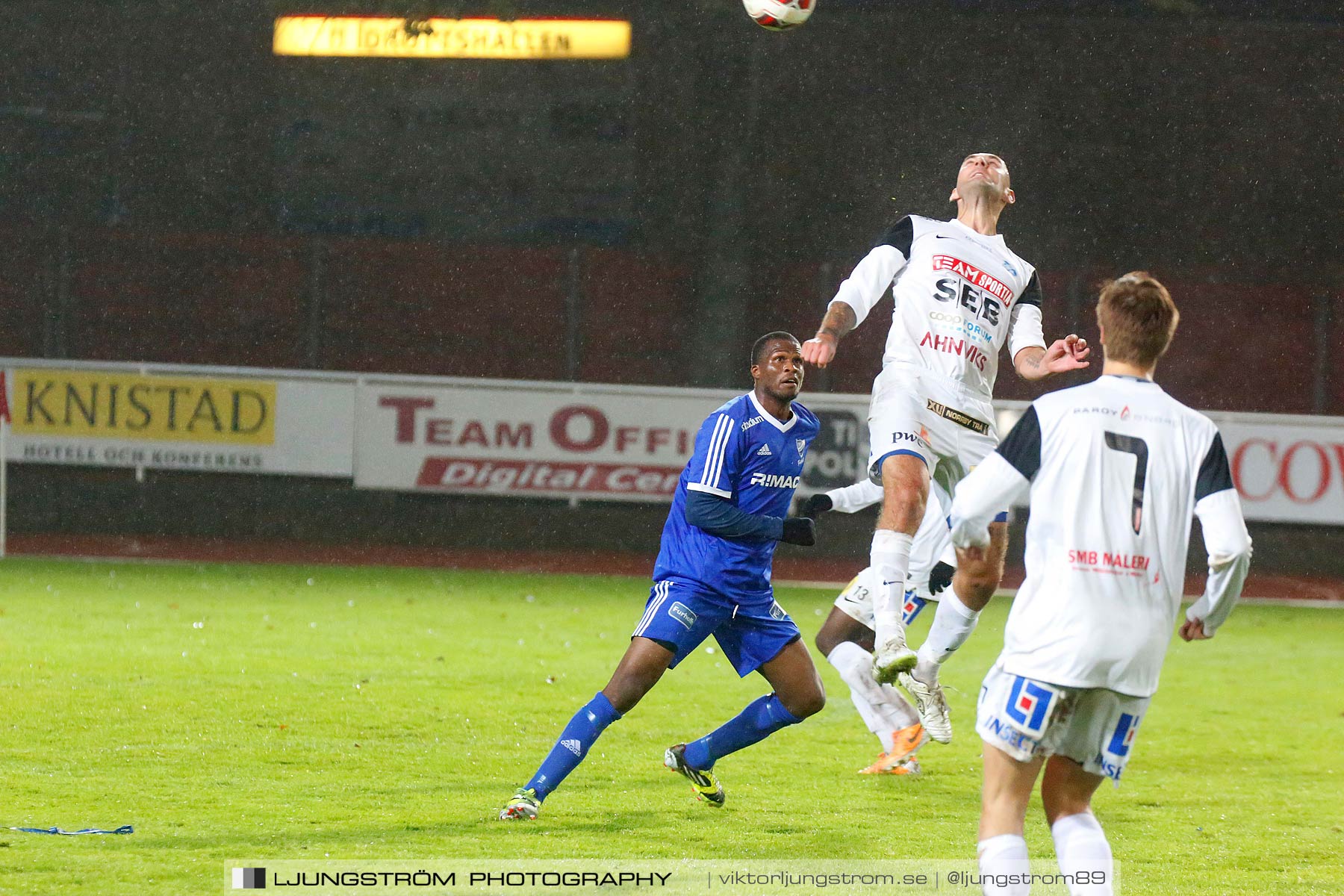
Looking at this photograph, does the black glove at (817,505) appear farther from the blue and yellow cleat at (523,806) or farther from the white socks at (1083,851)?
the white socks at (1083,851)

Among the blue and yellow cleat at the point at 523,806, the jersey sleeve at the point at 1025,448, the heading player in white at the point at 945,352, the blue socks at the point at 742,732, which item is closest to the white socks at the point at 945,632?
the heading player in white at the point at 945,352

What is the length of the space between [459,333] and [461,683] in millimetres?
15839

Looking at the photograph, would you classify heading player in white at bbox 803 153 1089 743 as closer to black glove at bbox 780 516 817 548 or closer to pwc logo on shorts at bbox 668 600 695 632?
black glove at bbox 780 516 817 548

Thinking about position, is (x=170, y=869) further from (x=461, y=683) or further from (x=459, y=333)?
(x=459, y=333)

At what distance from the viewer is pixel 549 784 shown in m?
5.51

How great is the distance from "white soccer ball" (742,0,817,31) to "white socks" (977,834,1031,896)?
4379 mm

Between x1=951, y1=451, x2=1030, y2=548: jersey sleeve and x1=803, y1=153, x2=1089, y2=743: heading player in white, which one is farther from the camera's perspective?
x1=803, y1=153, x2=1089, y2=743: heading player in white

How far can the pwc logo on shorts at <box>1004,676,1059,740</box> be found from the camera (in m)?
3.62

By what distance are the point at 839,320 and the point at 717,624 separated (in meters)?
1.19

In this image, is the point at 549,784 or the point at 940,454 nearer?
the point at 549,784

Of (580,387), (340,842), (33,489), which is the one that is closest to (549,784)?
(340,842)

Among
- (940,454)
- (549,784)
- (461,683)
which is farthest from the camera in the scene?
(461,683)

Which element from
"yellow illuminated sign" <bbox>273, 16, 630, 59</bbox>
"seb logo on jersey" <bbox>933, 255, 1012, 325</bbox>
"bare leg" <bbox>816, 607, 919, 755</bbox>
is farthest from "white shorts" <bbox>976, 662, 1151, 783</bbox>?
"yellow illuminated sign" <bbox>273, 16, 630, 59</bbox>

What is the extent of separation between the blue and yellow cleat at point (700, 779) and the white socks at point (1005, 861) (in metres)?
2.26
